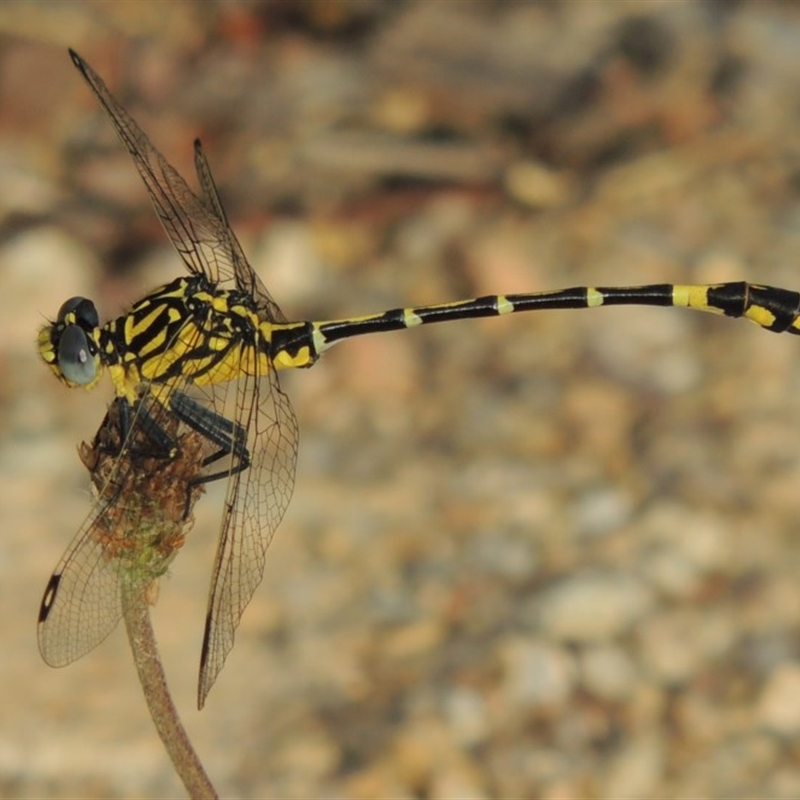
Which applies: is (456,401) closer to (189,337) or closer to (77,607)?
(189,337)

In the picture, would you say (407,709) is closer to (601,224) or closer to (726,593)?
(726,593)

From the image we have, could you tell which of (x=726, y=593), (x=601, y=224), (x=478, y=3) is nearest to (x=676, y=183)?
(x=601, y=224)

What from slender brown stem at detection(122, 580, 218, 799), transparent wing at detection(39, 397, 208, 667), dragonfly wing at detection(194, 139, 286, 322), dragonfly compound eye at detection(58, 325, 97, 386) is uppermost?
dragonfly wing at detection(194, 139, 286, 322)

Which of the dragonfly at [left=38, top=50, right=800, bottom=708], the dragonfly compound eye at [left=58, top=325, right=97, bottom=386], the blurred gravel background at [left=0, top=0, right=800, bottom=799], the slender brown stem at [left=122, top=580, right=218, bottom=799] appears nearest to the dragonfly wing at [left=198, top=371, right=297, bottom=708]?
the dragonfly at [left=38, top=50, right=800, bottom=708]

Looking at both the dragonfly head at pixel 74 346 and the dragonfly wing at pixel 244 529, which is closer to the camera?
the dragonfly wing at pixel 244 529

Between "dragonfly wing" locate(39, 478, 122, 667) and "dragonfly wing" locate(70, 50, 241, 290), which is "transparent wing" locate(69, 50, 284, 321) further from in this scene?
"dragonfly wing" locate(39, 478, 122, 667)

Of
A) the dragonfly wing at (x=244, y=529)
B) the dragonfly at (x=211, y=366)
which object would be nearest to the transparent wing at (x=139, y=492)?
the dragonfly at (x=211, y=366)

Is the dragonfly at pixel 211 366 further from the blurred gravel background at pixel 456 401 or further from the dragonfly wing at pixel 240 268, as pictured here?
the blurred gravel background at pixel 456 401
